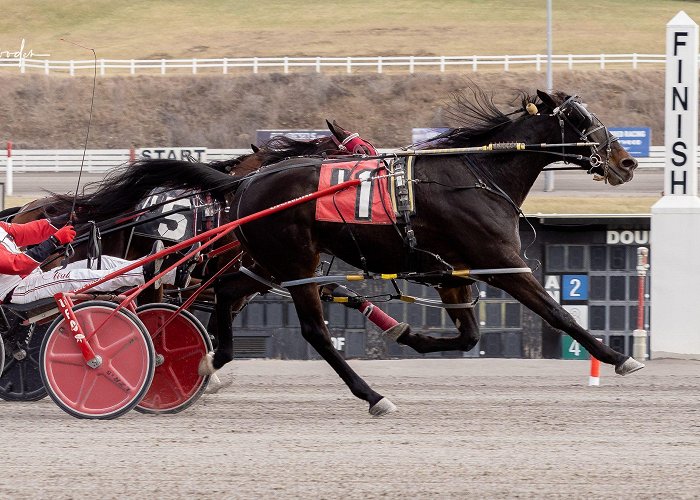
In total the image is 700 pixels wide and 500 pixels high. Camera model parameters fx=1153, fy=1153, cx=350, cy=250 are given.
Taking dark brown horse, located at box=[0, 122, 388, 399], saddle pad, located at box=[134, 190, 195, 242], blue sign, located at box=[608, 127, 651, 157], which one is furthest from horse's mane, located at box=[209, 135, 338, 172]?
blue sign, located at box=[608, 127, 651, 157]

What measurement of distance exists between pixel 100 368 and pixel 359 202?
177 cm

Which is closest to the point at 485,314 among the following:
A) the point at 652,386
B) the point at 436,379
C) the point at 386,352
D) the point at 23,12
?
the point at 386,352

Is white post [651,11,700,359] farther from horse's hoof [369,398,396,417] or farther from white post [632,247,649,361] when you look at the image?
horse's hoof [369,398,396,417]

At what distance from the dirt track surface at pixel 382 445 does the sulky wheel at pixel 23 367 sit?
0.37 ft

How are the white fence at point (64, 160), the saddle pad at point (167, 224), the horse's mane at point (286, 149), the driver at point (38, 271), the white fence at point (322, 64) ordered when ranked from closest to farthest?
the driver at point (38, 271)
the saddle pad at point (167, 224)
the horse's mane at point (286, 149)
the white fence at point (64, 160)
the white fence at point (322, 64)

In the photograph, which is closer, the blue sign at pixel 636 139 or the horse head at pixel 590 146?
the horse head at pixel 590 146

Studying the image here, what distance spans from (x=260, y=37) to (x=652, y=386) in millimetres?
40324

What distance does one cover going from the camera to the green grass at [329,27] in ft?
144

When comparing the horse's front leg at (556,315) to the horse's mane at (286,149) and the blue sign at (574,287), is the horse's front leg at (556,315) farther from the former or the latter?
the blue sign at (574,287)

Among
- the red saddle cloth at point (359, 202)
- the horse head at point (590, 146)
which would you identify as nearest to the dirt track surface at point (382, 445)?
the red saddle cloth at point (359, 202)

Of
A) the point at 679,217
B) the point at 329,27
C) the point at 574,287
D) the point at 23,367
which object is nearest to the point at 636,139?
the point at 574,287

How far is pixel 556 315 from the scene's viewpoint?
6.53 m

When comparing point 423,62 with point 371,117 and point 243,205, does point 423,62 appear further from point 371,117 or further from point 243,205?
point 243,205

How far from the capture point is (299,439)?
608 centimetres
